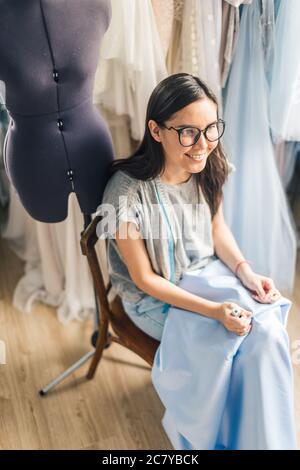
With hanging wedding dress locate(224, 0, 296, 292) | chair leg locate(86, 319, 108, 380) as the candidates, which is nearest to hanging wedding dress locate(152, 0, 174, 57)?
hanging wedding dress locate(224, 0, 296, 292)

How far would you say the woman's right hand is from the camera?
113 centimetres

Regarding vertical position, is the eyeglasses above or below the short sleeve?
above

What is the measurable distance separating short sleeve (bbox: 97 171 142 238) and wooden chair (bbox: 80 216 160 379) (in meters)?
0.05

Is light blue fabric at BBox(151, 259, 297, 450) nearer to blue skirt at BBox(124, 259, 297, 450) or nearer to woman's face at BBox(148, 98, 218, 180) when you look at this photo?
blue skirt at BBox(124, 259, 297, 450)

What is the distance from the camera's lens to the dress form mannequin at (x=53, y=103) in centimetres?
102

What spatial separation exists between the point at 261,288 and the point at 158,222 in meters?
0.31

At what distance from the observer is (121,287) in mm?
1359

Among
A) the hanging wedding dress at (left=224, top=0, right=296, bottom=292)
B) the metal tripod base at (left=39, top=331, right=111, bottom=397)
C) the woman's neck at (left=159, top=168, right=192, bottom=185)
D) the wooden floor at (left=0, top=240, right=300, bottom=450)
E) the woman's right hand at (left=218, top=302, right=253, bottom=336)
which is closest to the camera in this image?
the woman's right hand at (left=218, top=302, right=253, bottom=336)

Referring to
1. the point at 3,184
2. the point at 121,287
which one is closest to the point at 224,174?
the point at 121,287

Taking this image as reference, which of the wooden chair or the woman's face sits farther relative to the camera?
the wooden chair

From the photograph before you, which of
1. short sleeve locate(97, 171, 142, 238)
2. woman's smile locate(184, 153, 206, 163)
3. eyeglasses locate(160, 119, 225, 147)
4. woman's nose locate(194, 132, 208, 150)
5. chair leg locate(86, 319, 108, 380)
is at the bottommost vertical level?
chair leg locate(86, 319, 108, 380)

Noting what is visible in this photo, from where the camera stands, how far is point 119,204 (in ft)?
3.96

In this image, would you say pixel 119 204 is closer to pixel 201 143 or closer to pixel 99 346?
pixel 201 143

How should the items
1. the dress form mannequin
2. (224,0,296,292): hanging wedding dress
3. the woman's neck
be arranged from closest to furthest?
→ the dress form mannequin < the woman's neck < (224,0,296,292): hanging wedding dress
